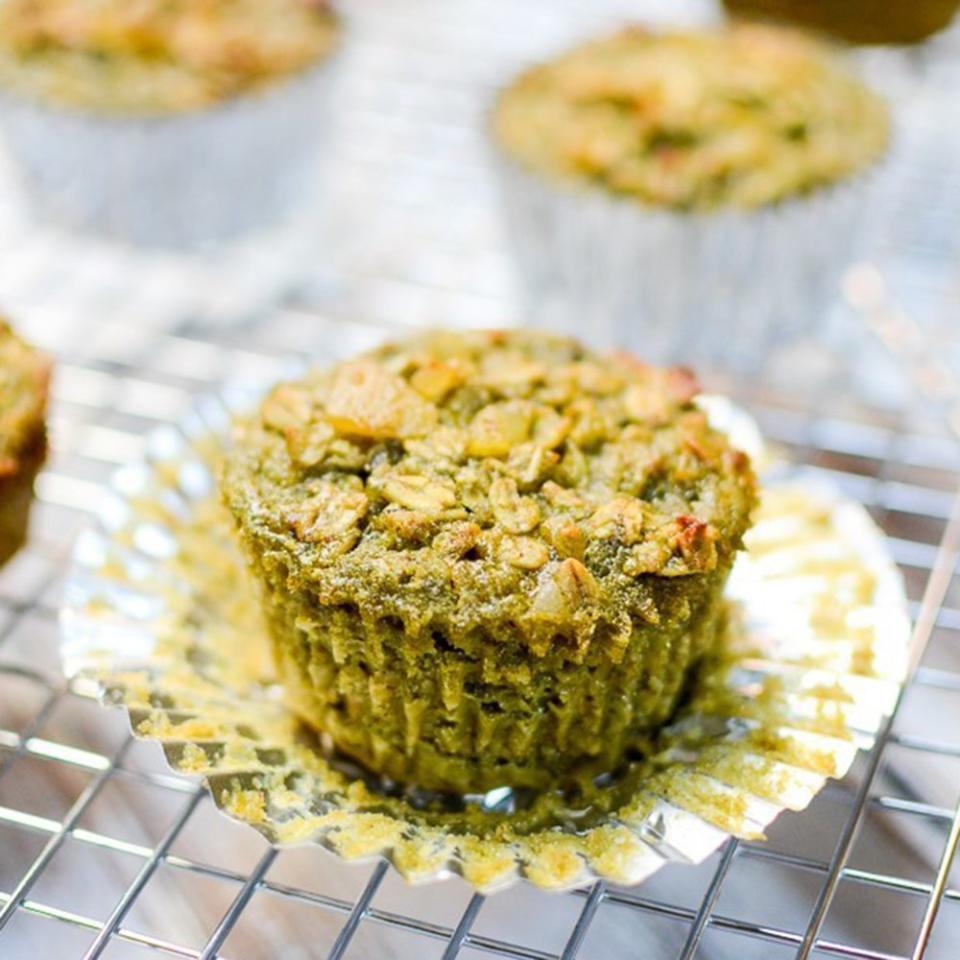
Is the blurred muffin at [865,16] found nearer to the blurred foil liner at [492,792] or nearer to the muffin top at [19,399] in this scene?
the blurred foil liner at [492,792]

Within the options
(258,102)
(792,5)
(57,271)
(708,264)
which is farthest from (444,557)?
(792,5)

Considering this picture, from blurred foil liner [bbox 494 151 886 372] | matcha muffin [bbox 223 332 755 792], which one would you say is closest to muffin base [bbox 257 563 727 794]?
matcha muffin [bbox 223 332 755 792]

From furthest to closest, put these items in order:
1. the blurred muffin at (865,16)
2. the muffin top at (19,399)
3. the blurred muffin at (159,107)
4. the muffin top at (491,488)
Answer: the blurred muffin at (865,16)
the blurred muffin at (159,107)
the muffin top at (19,399)
the muffin top at (491,488)

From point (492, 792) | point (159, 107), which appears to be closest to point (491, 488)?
point (492, 792)

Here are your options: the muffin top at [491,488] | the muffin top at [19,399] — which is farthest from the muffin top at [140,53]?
the muffin top at [491,488]

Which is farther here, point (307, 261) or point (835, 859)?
point (307, 261)

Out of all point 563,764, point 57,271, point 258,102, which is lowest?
point 57,271

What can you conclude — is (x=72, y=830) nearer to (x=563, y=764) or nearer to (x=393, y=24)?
(x=563, y=764)
